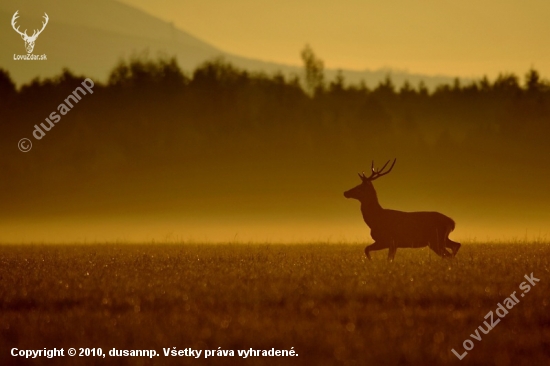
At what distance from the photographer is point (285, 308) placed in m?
11.1

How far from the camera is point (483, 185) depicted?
215 ft

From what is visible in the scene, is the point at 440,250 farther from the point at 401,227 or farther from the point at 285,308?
the point at 285,308

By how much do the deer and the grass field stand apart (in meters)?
0.36

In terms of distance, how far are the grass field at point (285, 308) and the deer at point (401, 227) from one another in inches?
14.0

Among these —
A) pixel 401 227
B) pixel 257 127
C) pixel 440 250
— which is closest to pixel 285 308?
pixel 401 227

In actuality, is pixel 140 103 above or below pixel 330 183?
above

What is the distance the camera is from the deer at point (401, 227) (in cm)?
1653

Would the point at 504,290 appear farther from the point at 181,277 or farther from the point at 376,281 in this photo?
the point at 181,277

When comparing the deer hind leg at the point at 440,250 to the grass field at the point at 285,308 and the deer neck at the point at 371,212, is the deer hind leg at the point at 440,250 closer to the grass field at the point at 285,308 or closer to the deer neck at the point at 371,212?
the grass field at the point at 285,308

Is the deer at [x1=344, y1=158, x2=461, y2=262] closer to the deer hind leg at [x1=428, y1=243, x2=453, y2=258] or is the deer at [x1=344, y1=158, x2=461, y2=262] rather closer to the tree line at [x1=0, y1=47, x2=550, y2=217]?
the deer hind leg at [x1=428, y1=243, x2=453, y2=258]

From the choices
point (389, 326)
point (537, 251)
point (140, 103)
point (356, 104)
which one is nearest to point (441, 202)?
point (356, 104)

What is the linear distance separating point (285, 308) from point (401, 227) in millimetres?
5967

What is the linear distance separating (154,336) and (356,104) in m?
60.4

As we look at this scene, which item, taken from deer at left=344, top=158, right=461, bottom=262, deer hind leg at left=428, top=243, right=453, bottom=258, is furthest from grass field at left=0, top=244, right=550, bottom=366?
deer at left=344, top=158, right=461, bottom=262
